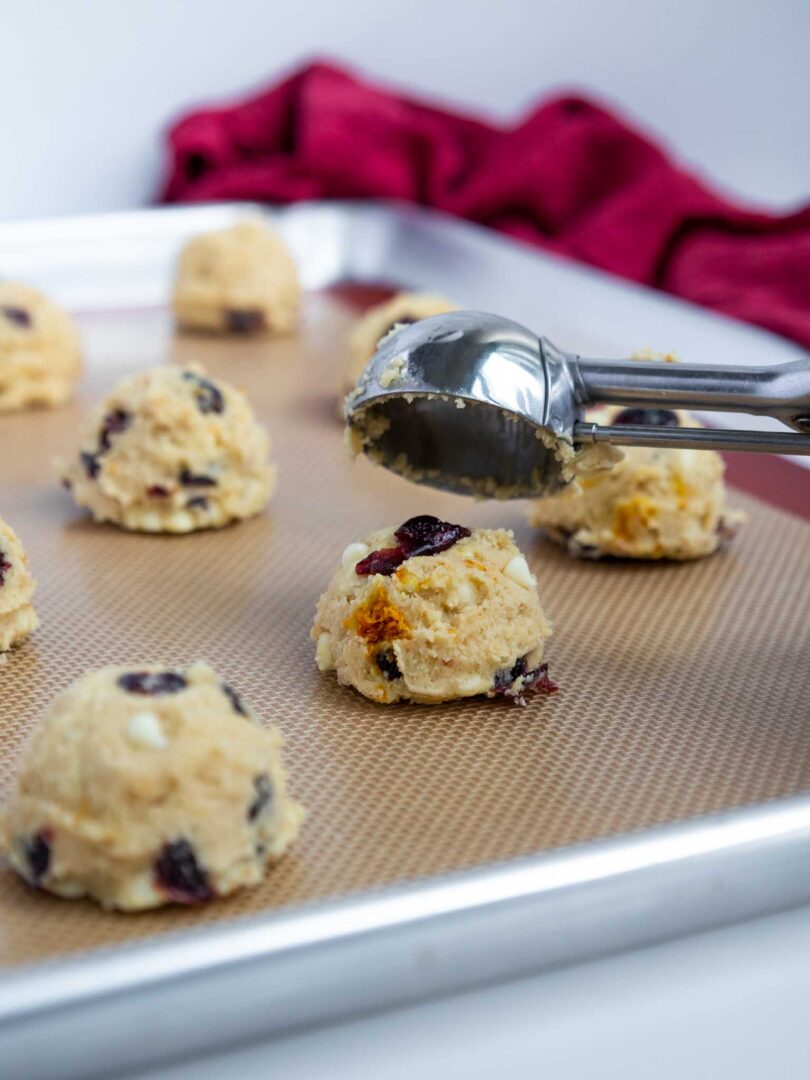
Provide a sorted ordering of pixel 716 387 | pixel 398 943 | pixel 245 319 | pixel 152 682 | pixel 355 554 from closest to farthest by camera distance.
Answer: pixel 398 943, pixel 152 682, pixel 716 387, pixel 355 554, pixel 245 319

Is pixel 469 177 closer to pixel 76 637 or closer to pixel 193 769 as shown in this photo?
pixel 76 637

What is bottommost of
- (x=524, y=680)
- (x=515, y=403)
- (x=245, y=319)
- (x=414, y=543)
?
(x=245, y=319)

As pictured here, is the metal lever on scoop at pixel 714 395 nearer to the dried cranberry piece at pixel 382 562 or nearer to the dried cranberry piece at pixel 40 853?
the dried cranberry piece at pixel 382 562

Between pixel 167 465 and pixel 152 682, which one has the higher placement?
pixel 152 682

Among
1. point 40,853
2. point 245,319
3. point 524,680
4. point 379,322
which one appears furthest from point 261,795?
point 245,319

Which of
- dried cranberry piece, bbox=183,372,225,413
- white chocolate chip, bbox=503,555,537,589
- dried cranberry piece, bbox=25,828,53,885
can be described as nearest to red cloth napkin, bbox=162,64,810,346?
dried cranberry piece, bbox=183,372,225,413

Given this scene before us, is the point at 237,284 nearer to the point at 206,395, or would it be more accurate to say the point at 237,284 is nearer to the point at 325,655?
the point at 206,395

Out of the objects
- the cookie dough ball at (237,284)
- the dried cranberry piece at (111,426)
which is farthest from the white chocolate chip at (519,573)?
the cookie dough ball at (237,284)

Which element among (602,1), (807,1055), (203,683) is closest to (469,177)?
(602,1)
